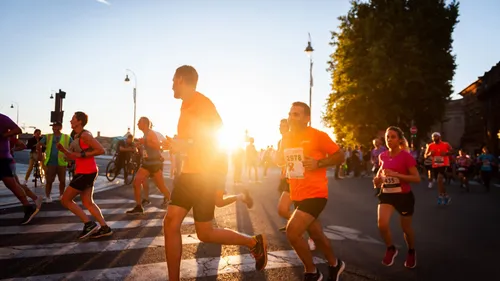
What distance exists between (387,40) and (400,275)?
2350cm

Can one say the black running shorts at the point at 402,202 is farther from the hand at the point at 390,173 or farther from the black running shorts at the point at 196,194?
the black running shorts at the point at 196,194

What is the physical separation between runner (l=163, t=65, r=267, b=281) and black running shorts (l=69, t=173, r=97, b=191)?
2771mm

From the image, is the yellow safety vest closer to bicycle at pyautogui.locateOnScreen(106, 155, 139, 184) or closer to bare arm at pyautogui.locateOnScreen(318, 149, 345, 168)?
bicycle at pyautogui.locateOnScreen(106, 155, 139, 184)

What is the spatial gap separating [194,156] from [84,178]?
3021mm

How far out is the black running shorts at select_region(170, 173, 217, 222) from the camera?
3502mm

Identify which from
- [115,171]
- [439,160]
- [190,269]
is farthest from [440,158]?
[115,171]

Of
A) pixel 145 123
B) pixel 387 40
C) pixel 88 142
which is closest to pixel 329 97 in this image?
pixel 387 40

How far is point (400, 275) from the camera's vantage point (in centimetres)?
445

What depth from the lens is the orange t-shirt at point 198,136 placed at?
357 centimetres

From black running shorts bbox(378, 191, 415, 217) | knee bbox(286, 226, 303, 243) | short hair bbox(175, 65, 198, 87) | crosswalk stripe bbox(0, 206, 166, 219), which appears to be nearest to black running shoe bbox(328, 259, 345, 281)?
knee bbox(286, 226, 303, 243)

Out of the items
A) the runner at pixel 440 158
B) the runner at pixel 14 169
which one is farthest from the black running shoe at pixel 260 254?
the runner at pixel 440 158

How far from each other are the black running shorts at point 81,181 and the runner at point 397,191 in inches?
160

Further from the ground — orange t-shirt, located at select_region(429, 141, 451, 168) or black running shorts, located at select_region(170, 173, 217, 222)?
orange t-shirt, located at select_region(429, 141, 451, 168)

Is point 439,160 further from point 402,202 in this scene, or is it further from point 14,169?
point 14,169
